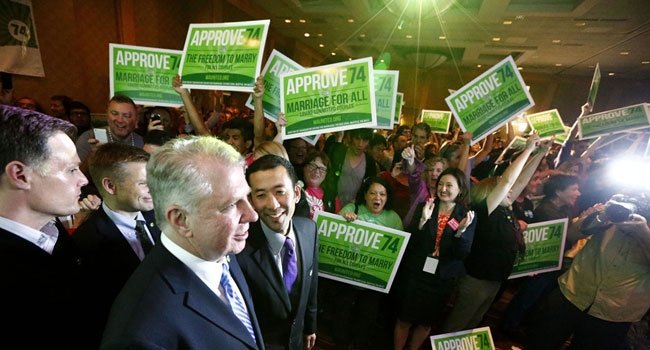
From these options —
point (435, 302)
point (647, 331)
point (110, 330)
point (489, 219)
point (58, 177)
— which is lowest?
point (647, 331)

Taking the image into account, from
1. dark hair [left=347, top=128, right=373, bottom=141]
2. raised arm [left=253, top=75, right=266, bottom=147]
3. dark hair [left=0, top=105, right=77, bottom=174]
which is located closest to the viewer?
dark hair [left=0, top=105, right=77, bottom=174]

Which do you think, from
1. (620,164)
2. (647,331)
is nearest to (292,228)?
(647,331)

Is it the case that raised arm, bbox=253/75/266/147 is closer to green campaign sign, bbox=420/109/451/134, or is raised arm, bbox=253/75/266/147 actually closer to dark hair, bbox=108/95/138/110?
dark hair, bbox=108/95/138/110

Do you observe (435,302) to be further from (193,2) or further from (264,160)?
(193,2)

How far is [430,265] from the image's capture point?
261cm

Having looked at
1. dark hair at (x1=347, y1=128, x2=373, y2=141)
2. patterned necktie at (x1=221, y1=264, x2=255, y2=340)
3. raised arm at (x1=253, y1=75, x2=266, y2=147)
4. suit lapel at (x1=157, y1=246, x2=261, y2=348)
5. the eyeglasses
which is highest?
raised arm at (x1=253, y1=75, x2=266, y2=147)

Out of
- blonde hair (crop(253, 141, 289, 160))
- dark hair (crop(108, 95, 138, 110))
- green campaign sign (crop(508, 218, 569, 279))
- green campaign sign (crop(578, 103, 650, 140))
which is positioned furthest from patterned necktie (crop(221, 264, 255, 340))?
green campaign sign (crop(578, 103, 650, 140))

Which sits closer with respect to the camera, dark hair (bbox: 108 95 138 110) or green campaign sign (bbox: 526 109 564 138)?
dark hair (bbox: 108 95 138 110)

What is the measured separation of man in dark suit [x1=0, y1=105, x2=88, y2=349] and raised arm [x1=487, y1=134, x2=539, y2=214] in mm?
2780

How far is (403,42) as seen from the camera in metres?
13.6

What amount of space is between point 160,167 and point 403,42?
14278mm

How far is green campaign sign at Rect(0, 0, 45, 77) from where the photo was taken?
4598 mm

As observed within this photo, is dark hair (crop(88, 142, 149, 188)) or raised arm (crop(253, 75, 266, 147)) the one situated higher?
raised arm (crop(253, 75, 266, 147))

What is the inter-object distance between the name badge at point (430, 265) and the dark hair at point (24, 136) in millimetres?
2450
